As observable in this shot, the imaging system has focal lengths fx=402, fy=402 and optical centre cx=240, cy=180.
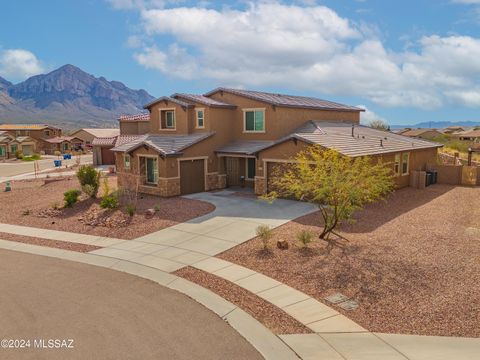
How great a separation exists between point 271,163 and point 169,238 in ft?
32.7

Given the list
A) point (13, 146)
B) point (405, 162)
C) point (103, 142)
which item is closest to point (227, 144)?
point (405, 162)

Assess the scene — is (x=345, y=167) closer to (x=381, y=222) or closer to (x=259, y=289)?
(x=381, y=222)

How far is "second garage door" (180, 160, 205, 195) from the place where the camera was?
25.9 meters

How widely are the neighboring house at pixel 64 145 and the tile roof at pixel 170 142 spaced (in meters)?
55.8

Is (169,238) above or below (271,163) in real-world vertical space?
below

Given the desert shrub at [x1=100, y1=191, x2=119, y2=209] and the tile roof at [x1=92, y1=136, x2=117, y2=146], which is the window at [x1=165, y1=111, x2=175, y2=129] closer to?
the desert shrub at [x1=100, y1=191, x2=119, y2=209]

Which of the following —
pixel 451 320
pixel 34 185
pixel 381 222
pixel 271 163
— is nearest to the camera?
pixel 451 320

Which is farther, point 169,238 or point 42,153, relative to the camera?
point 42,153

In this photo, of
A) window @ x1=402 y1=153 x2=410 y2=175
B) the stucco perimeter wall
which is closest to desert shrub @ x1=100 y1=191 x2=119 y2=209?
the stucco perimeter wall

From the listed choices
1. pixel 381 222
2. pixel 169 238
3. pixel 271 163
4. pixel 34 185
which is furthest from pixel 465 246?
pixel 34 185

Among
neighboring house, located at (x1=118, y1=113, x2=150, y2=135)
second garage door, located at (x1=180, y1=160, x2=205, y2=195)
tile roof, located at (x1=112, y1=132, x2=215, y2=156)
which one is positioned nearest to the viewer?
tile roof, located at (x1=112, y1=132, x2=215, y2=156)

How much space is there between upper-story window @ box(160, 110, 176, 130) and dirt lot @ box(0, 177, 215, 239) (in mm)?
6646

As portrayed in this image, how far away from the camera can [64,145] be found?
259 ft

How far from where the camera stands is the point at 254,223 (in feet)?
60.2
